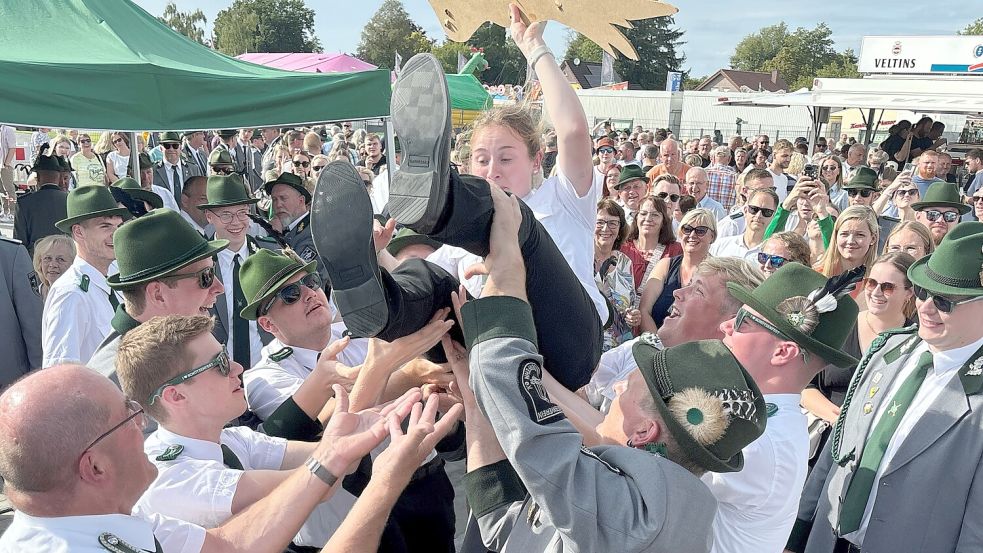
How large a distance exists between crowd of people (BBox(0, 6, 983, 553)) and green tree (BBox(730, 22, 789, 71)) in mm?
105084

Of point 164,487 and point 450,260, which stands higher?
point 450,260

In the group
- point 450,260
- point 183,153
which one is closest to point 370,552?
point 450,260

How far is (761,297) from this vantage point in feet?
8.05

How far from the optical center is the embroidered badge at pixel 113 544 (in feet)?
5.78

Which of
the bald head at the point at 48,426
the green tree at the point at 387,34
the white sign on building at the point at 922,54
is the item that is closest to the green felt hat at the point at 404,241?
the bald head at the point at 48,426

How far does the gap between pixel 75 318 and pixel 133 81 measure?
183 cm

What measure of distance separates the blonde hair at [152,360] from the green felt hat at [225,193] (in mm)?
2950

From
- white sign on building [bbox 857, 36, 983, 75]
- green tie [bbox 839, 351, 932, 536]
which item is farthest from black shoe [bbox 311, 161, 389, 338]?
white sign on building [bbox 857, 36, 983, 75]

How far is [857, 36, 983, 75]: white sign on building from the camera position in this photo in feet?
88.9

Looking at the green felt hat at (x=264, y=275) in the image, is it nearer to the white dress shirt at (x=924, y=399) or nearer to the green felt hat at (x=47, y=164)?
the white dress shirt at (x=924, y=399)

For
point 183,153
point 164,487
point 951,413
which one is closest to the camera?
point 164,487

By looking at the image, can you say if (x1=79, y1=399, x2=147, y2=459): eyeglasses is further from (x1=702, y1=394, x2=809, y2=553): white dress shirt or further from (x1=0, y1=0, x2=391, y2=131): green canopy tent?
(x1=0, y1=0, x2=391, y2=131): green canopy tent

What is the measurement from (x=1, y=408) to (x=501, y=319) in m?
1.19

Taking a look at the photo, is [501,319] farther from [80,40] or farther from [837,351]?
[80,40]
